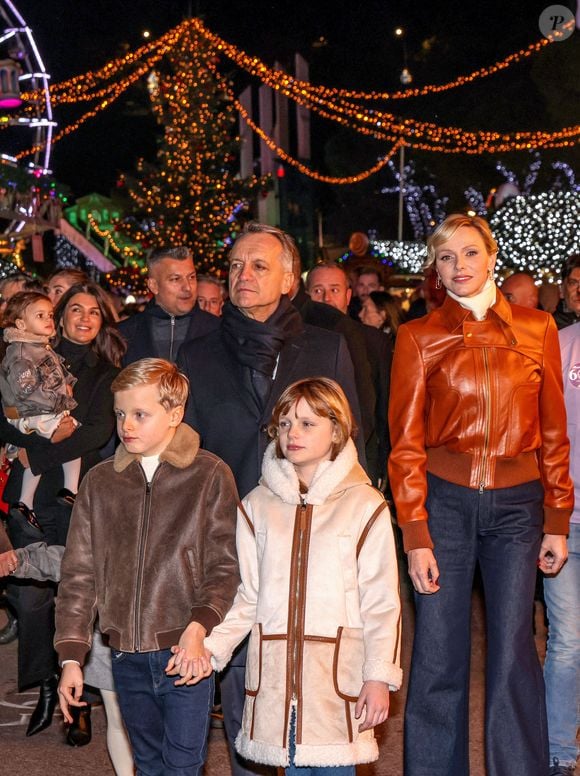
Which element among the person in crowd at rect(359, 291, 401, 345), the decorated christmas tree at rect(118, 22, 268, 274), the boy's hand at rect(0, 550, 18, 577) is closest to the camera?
the boy's hand at rect(0, 550, 18, 577)

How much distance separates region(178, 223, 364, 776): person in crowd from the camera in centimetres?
483

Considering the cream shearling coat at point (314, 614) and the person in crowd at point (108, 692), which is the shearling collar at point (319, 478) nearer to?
the cream shearling coat at point (314, 614)

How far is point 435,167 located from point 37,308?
39748mm

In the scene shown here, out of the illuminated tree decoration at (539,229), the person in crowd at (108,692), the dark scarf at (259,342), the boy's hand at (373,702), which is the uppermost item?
the illuminated tree decoration at (539,229)

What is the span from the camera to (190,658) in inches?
155

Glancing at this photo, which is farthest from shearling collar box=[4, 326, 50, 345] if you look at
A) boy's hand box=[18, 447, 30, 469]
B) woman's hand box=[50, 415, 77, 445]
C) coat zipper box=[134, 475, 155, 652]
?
coat zipper box=[134, 475, 155, 652]

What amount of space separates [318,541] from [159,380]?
0.84m

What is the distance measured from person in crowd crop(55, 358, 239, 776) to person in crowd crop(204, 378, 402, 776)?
140 mm

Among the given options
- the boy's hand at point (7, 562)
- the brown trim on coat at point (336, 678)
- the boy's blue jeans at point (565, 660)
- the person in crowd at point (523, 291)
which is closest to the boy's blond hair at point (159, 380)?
the brown trim on coat at point (336, 678)

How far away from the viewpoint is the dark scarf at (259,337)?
15.8 feet

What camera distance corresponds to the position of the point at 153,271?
7332 millimetres

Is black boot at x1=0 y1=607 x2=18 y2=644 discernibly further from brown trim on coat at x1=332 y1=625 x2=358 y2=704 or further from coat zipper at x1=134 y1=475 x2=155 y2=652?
brown trim on coat at x1=332 y1=625 x2=358 y2=704

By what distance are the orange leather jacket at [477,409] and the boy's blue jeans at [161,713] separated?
3.61ft

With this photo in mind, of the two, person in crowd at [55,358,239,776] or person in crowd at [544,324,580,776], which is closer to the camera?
person in crowd at [55,358,239,776]
